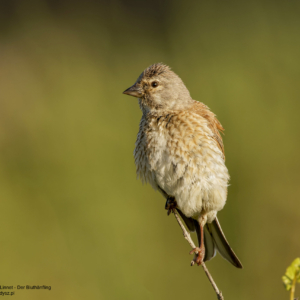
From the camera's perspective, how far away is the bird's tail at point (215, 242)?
2912 millimetres

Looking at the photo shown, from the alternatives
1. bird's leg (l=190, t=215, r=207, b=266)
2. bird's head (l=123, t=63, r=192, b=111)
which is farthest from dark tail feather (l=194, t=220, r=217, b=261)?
bird's head (l=123, t=63, r=192, b=111)

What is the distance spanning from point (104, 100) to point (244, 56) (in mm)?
1471

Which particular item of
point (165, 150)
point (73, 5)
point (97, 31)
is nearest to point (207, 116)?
point (165, 150)

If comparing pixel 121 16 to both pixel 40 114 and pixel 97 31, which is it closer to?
pixel 97 31

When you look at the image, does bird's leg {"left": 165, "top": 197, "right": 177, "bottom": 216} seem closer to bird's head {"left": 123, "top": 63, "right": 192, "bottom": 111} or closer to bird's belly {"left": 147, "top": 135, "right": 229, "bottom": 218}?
bird's belly {"left": 147, "top": 135, "right": 229, "bottom": 218}

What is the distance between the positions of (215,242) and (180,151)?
0.85 metres

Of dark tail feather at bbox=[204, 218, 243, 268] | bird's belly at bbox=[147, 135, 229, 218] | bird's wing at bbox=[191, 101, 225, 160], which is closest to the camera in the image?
bird's belly at bbox=[147, 135, 229, 218]

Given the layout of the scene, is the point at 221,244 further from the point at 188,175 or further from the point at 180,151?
the point at 180,151

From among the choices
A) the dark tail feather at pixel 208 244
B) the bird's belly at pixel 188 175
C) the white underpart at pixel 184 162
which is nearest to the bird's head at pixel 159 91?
the white underpart at pixel 184 162

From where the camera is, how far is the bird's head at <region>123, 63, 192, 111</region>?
9.09 feet

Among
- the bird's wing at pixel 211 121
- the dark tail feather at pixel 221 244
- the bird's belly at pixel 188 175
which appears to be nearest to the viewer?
the bird's belly at pixel 188 175

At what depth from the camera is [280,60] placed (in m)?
3.97

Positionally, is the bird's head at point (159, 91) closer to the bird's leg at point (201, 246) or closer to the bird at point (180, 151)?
the bird at point (180, 151)

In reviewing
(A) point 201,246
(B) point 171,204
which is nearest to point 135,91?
(B) point 171,204
